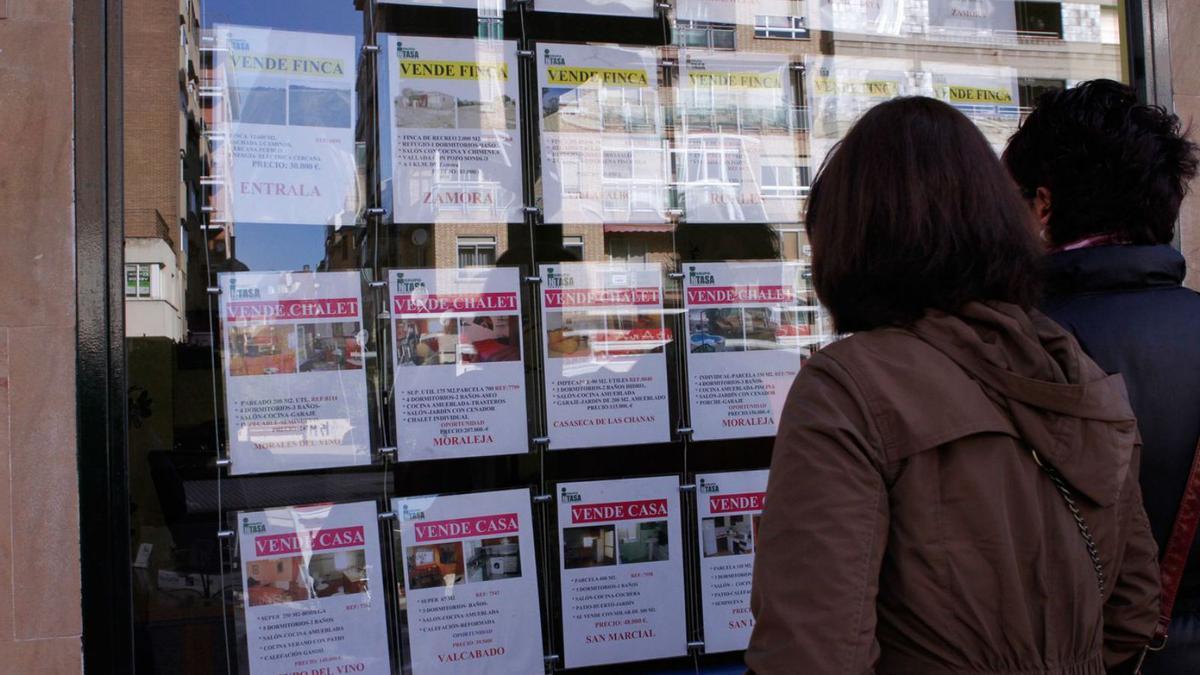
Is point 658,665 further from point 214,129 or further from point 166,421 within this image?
point 214,129

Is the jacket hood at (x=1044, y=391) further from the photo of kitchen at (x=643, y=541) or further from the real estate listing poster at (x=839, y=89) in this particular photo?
the real estate listing poster at (x=839, y=89)

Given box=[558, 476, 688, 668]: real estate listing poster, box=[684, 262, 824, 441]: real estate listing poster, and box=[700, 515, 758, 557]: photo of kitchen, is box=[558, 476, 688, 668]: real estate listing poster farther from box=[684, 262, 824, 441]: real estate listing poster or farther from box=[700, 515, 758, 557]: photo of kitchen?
box=[684, 262, 824, 441]: real estate listing poster

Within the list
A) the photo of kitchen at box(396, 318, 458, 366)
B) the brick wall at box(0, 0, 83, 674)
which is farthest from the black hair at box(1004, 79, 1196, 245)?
the brick wall at box(0, 0, 83, 674)

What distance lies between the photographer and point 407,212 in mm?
3508

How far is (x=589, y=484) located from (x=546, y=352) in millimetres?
509

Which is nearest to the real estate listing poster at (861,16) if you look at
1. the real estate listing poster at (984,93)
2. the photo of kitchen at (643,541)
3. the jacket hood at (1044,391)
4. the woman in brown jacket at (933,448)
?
the real estate listing poster at (984,93)

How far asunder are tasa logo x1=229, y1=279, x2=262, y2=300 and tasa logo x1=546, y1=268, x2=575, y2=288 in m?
1.00

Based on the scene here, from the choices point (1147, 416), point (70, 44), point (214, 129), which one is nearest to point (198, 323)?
point (214, 129)

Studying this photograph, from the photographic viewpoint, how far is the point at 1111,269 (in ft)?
6.42

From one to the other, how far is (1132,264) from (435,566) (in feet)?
7.91

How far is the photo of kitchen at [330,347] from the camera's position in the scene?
11.0ft

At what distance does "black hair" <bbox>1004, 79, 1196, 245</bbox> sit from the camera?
6.53 feet

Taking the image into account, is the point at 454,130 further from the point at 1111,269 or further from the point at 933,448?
the point at 933,448

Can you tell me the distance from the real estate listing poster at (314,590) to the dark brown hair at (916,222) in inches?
89.6
